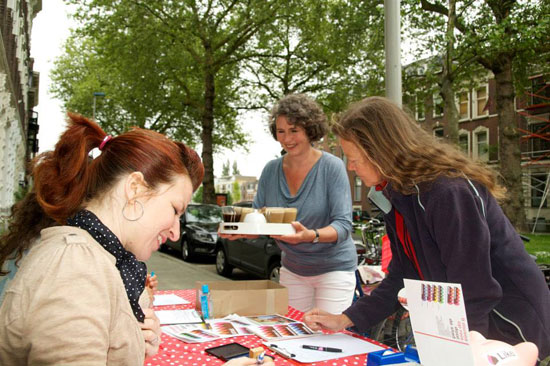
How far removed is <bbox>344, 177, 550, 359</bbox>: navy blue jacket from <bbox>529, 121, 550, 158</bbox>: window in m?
31.7

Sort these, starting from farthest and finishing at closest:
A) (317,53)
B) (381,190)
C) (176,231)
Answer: (317,53)
(381,190)
(176,231)

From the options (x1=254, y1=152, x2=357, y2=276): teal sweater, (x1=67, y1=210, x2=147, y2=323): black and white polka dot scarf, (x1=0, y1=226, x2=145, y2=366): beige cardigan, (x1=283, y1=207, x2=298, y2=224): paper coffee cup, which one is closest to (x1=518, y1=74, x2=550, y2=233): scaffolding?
(x1=254, y1=152, x2=357, y2=276): teal sweater

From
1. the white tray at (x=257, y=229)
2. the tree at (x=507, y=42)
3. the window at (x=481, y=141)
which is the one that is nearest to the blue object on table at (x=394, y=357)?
the white tray at (x=257, y=229)

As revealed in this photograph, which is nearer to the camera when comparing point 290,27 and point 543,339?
point 543,339

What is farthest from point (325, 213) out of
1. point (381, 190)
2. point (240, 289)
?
point (381, 190)

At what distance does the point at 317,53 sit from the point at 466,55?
510 cm

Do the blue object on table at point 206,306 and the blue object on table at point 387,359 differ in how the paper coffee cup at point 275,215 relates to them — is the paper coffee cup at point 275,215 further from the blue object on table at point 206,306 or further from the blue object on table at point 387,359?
the blue object on table at point 387,359

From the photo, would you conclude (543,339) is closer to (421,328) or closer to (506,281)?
(506,281)

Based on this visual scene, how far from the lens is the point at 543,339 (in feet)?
5.12

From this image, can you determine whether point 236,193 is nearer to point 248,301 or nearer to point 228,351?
point 248,301

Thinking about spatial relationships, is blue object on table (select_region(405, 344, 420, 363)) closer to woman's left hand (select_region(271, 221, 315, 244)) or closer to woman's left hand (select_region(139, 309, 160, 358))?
woman's left hand (select_region(139, 309, 160, 358))

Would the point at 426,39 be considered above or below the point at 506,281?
above

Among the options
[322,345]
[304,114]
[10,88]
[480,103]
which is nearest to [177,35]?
[10,88]

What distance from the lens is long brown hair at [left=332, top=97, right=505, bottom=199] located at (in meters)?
1.73
